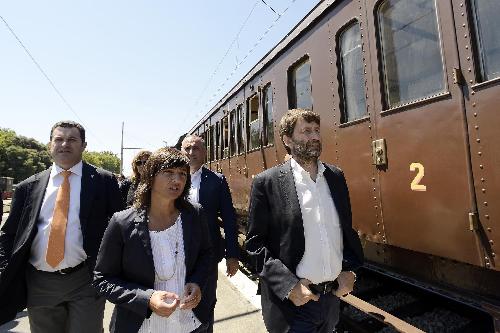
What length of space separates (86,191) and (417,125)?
9.00ft

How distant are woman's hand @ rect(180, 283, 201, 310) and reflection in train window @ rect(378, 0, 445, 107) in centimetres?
233

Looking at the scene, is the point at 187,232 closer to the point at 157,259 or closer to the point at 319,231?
the point at 157,259

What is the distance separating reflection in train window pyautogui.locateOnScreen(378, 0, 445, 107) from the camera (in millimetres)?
2934

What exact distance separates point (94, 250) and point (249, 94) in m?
4.80

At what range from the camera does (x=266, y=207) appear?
7.79ft

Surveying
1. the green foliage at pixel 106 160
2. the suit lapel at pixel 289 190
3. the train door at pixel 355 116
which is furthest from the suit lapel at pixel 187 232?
the green foliage at pixel 106 160

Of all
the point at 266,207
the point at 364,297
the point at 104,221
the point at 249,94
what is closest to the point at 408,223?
the point at 266,207

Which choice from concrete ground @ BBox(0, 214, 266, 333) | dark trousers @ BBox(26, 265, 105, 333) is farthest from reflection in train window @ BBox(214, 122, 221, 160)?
dark trousers @ BBox(26, 265, 105, 333)

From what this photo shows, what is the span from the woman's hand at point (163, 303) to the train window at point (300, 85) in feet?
11.0

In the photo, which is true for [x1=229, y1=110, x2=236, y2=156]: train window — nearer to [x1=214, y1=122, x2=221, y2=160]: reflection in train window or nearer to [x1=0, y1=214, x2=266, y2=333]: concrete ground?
[x1=214, y1=122, x2=221, y2=160]: reflection in train window

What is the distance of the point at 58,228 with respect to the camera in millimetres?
2754

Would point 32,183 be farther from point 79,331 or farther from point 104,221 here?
point 79,331

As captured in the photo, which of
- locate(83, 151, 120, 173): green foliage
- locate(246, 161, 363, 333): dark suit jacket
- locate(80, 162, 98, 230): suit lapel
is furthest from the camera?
locate(83, 151, 120, 173): green foliage

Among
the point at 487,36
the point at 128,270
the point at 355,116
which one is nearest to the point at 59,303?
the point at 128,270
